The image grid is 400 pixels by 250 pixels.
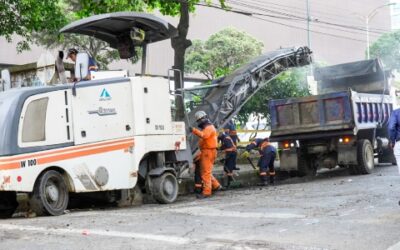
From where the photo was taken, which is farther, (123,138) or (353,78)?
(353,78)

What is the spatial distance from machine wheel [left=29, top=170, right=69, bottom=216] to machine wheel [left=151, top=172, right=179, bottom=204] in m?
1.67

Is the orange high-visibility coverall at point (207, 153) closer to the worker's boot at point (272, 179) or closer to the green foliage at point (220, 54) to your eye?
the worker's boot at point (272, 179)

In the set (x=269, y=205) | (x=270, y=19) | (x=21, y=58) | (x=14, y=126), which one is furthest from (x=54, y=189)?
(x=270, y=19)

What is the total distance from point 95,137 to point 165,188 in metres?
1.66

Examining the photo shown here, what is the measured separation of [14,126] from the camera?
8.60m

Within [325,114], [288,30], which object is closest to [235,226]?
[325,114]

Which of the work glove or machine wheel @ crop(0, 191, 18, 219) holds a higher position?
the work glove

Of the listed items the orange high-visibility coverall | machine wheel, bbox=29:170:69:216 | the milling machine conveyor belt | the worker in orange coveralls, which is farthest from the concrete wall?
machine wheel, bbox=29:170:69:216

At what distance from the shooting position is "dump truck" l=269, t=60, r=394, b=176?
13859 mm

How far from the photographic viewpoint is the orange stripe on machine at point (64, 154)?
8.46m

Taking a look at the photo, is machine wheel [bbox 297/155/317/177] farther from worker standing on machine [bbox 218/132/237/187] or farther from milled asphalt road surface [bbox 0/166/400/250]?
milled asphalt road surface [bbox 0/166/400/250]

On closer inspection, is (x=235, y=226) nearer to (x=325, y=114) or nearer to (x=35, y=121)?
(x=35, y=121)

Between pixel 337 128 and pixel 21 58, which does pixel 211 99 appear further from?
pixel 21 58

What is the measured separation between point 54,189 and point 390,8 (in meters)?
89.3
